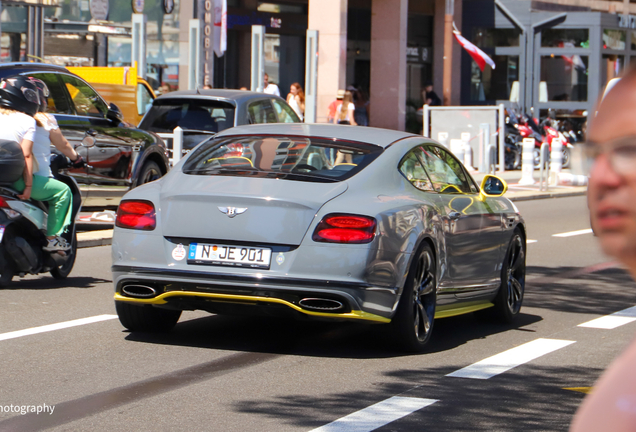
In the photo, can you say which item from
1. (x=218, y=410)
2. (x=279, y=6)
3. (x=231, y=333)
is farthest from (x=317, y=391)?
(x=279, y=6)

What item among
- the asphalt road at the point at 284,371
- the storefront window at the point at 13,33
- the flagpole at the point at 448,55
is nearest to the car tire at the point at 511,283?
the asphalt road at the point at 284,371

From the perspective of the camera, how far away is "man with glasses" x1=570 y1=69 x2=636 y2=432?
0.98 m

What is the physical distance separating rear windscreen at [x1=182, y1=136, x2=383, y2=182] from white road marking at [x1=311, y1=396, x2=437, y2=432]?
5.72 feet

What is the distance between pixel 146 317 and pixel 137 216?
2.62ft

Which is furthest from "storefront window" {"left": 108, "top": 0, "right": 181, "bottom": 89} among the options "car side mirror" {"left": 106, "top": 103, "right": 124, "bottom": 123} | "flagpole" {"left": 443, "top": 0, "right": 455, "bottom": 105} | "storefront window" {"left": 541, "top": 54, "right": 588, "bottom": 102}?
"car side mirror" {"left": 106, "top": 103, "right": 124, "bottom": 123}

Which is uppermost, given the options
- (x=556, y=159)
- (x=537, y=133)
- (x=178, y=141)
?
(x=537, y=133)

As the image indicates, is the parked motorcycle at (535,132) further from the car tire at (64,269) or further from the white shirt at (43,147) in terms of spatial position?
the white shirt at (43,147)

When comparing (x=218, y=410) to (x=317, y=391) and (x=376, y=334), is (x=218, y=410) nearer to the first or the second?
(x=317, y=391)

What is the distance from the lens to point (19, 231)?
882 cm

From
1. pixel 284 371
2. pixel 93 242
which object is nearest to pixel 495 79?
pixel 93 242

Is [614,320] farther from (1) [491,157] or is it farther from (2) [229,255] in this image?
(1) [491,157]

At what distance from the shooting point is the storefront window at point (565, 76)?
37688mm

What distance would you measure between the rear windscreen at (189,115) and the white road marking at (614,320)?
6882 mm

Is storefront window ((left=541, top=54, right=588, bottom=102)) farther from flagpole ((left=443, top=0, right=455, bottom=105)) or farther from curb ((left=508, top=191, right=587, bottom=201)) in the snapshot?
curb ((left=508, top=191, right=587, bottom=201))
